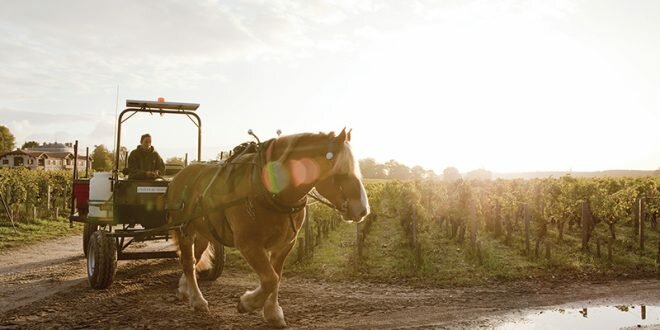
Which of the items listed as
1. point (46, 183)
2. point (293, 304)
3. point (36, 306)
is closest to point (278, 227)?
point (293, 304)

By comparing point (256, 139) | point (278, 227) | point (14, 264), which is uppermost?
point (256, 139)

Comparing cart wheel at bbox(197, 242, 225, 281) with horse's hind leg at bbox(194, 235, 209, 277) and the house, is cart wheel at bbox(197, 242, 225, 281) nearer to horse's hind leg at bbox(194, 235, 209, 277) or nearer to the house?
horse's hind leg at bbox(194, 235, 209, 277)

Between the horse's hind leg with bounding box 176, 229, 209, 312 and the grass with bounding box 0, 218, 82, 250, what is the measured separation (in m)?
9.40

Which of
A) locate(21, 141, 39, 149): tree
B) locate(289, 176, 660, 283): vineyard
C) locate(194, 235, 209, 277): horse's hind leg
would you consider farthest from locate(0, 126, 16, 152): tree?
locate(194, 235, 209, 277): horse's hind leg

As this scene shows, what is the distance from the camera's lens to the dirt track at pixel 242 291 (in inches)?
250

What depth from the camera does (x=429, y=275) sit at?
10312 millimetres

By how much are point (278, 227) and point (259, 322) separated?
174 cm

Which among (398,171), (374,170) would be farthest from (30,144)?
(398,171)

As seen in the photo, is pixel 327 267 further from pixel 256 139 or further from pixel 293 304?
pixel 256 139

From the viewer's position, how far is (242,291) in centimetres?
808

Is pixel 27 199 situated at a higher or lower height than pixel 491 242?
higher

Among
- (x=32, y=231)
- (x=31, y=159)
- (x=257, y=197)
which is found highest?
(x=31, y=159)

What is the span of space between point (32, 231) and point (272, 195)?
50.1 feet

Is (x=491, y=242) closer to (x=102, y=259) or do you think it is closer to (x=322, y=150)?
Result: (x=102, y=259)
